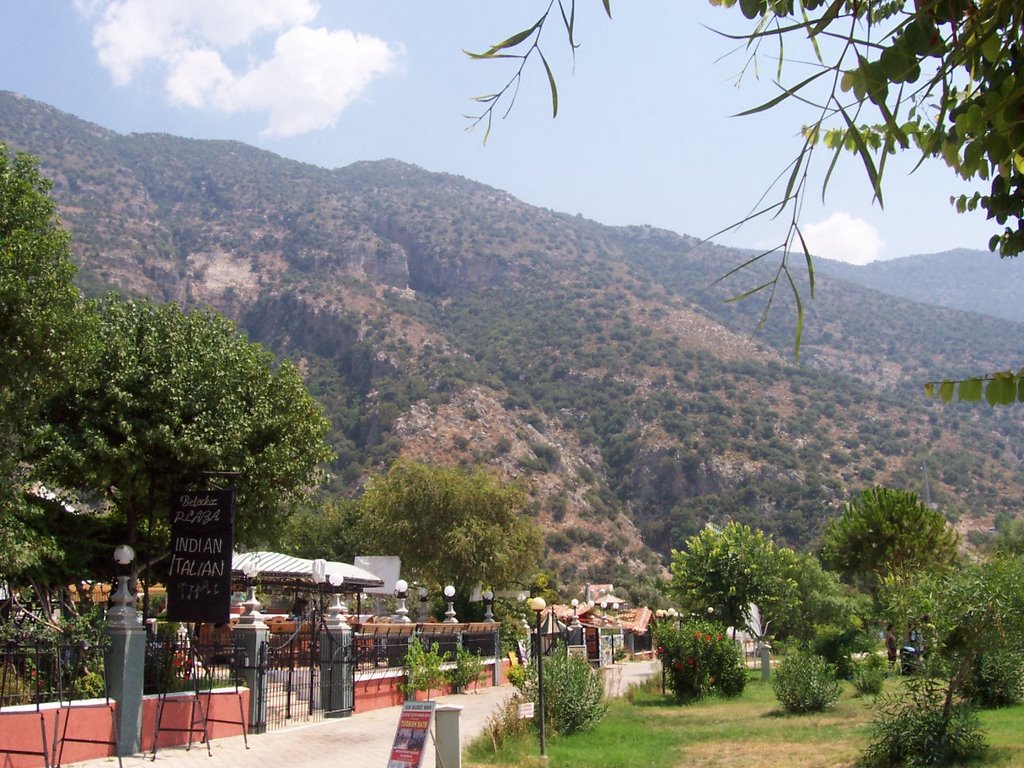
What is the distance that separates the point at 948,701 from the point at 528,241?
12495 cm

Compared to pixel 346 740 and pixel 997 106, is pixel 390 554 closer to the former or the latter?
pixel 346 740

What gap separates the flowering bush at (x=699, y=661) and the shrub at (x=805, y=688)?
4005 millimetres

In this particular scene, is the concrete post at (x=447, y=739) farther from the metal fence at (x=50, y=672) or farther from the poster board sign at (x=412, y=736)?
the metal fence at (x=50, y=672)

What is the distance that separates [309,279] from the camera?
10662 cm

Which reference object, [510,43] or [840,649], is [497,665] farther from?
[510,43]

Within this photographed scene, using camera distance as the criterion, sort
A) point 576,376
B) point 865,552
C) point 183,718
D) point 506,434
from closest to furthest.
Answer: point 183,718
point 865,552
point 506,434
point 576,376

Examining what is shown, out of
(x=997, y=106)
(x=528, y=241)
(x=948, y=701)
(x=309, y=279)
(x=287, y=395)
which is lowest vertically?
(x=948, y=701)

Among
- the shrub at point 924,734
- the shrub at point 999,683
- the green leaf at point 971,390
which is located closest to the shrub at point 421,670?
the shrub at point 924,734

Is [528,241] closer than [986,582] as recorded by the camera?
No

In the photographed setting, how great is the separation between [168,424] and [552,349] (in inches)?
3417

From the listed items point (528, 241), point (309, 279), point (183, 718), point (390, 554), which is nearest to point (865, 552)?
point (390, 554)

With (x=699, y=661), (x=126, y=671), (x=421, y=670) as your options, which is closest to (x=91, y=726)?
(x=126, y=671)

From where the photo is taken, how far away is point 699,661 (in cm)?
2177

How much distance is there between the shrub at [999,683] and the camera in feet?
50.2
